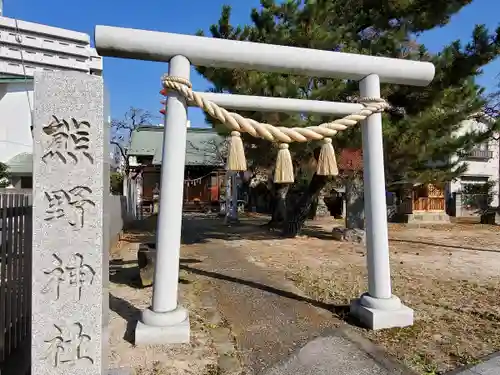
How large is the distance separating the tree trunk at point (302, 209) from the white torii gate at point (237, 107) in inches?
268

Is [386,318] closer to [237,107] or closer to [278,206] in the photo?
[237,107]

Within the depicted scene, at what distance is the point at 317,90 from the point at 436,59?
2.90 meters

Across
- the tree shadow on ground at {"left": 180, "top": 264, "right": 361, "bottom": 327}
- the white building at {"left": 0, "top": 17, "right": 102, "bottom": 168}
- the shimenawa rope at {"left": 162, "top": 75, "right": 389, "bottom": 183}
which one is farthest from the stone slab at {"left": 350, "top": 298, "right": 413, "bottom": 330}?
the white building at {"left": 0, "top": 17, "right": 102, "bottom": 168}

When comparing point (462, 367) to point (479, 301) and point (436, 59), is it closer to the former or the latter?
point (479, 301)

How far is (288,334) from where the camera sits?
12.9ft

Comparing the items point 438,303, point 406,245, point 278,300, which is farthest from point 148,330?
point 406,245

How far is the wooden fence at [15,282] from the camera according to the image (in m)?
2.76

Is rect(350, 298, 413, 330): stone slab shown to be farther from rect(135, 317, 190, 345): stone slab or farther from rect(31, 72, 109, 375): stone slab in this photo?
rect(31, 72, 109, 375): stone slab

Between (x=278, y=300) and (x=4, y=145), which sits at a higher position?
(x=4, y=145)

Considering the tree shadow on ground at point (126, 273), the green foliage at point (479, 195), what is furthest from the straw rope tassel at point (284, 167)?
the green foliage at point (479, 195)

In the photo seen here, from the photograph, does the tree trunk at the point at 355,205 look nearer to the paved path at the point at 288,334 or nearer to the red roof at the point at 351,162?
the red roof at the point at 351,162

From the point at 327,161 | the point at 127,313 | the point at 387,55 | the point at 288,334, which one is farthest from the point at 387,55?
the point at 127,313

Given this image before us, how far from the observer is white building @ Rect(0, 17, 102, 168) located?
19469 mm

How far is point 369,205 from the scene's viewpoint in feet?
13.9
